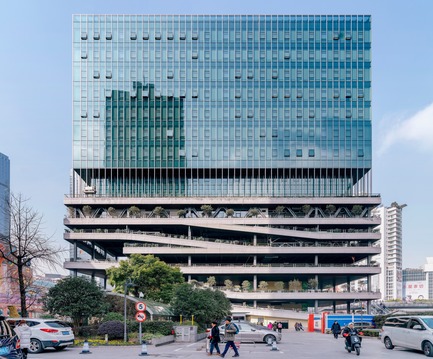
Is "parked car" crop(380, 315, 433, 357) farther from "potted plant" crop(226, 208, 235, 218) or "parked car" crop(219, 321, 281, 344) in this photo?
"potted plant" crop(226, 208, 235, 218)

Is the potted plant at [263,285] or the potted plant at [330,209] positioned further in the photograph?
the potted plant at [330,209]

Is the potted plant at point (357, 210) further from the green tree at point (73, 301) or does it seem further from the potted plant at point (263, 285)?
the green tree at point (73, 301)

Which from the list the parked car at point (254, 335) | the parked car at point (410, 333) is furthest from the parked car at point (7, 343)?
the parked car at point (254, 335)

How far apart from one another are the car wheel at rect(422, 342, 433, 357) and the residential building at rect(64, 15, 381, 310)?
2620 inches

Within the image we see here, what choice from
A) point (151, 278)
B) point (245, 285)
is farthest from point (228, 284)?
point (151, 278)

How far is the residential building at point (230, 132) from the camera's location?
3802 inches

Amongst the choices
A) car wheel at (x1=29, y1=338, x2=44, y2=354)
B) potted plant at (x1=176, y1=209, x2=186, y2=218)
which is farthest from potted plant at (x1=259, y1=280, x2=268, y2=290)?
car wheel at (x1=29, y1=338, x2=44, y2=354)

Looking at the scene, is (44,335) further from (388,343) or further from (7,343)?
(388,343)

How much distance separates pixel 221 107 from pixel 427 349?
73.1m

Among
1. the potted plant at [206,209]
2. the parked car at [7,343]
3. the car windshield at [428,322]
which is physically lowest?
the car windshield at [428,322]

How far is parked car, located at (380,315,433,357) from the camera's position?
28344 mm

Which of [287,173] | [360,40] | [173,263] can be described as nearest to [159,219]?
[173,263]

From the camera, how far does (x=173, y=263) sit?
325 feet

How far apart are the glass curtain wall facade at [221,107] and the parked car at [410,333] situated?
215 ft
